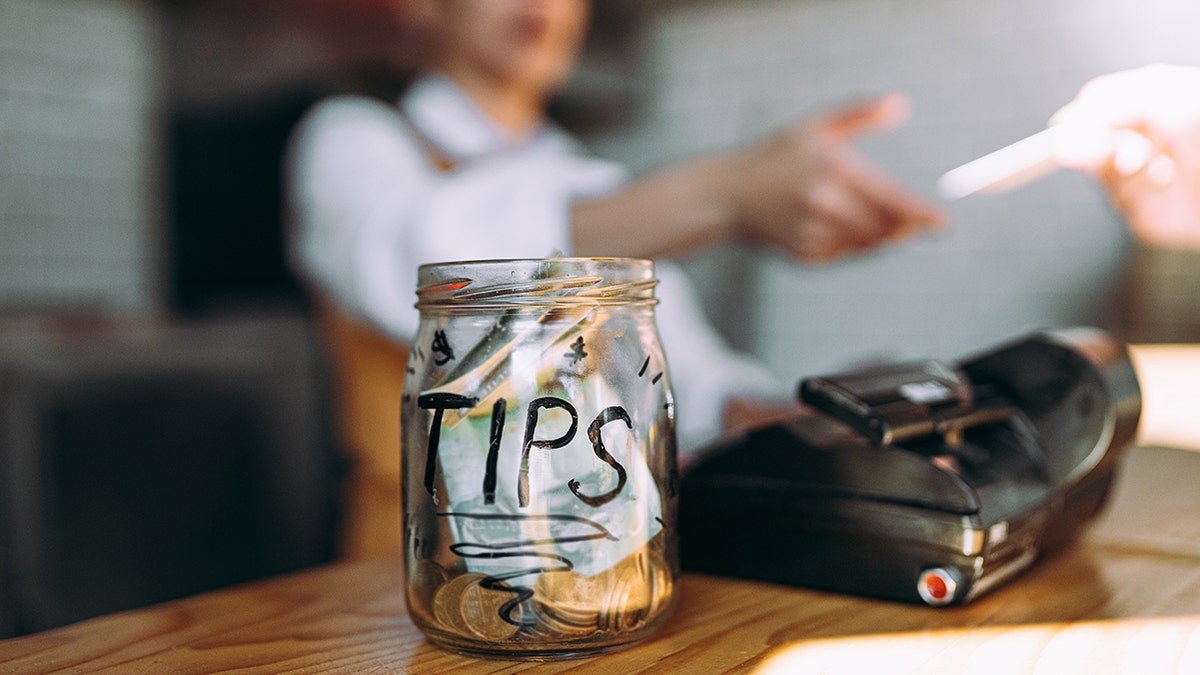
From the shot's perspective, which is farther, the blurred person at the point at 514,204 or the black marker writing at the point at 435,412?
the blurred person at the point at 514,204

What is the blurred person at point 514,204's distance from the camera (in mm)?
1003

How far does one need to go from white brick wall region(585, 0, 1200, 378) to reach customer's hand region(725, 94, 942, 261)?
0.13 ft

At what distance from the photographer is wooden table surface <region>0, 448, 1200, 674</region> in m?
0.40

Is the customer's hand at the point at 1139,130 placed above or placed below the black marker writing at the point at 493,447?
above

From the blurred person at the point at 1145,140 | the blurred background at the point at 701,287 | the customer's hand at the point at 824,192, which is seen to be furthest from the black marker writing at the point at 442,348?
the blurred background at the point at 701,287

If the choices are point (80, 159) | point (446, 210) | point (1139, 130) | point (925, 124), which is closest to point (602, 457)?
point (1139, 130)

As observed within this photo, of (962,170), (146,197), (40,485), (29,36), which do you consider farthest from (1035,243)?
(29,36)

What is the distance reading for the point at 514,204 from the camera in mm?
1019

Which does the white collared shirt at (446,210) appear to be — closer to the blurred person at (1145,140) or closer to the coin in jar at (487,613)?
the blurred person at (1145,140)

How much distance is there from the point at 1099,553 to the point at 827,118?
583mm

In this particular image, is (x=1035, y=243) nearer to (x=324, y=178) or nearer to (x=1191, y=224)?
(x=1191, y=224)

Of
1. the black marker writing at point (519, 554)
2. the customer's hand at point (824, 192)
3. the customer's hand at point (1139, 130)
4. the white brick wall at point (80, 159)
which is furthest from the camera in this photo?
the white brick wall at point (80, 159)

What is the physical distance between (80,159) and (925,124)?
2.11 m

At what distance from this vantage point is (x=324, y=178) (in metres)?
1.15
